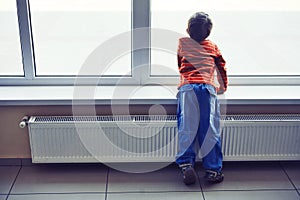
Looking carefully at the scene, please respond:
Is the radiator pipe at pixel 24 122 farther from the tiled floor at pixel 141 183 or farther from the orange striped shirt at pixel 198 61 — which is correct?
the orange striped shirt at pixel 198 61

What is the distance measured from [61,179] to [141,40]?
0.98 m

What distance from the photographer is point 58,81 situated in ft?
7.89

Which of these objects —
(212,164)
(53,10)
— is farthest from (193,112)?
(53,10)

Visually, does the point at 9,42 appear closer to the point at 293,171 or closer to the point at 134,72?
the point at 134,72

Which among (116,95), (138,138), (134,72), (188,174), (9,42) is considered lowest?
(188,174)

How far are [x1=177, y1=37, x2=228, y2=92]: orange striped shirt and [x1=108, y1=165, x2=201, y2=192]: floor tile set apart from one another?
0.59m

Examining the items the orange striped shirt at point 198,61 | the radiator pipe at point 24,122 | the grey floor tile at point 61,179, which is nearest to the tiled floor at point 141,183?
the grey floor tile at point 61,179

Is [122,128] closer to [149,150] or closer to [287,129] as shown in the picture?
[149,150]

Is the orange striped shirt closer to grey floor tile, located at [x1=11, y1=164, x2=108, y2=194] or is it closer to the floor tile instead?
the floor tile

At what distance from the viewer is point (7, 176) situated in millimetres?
2285

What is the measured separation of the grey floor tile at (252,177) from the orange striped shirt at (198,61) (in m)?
0.60

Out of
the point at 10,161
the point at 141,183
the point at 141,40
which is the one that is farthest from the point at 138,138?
the point at 10,161

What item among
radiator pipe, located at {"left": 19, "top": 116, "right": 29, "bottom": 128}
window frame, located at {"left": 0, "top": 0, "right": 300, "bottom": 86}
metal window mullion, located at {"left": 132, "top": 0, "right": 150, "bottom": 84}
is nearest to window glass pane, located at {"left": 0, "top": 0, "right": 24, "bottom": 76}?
window frame, located at {"left": 0, "top": 0, "right": 300, "bottom": 86}

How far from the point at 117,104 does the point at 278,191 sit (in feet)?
3.51
